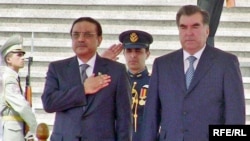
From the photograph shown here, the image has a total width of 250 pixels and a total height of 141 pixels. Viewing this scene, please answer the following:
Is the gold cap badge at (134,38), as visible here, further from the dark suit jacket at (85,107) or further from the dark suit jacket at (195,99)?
the dark suit jacket at (195,99)

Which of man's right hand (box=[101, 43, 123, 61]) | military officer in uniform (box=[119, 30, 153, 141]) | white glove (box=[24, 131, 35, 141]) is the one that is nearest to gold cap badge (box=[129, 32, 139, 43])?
military officer in uniform (box=[119, 30, 153, 141])

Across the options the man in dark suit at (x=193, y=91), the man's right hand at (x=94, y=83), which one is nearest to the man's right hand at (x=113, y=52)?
the man's right hand at (x=94, y=83)

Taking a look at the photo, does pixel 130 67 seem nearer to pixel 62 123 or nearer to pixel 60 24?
pixel 62 123

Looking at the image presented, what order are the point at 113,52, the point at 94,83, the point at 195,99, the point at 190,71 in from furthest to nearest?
1. the point at 113,52
2. the point at 94,83
3. the point at 190,71
4. the point at 195,99

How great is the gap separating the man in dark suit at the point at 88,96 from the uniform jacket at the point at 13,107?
2176 mm

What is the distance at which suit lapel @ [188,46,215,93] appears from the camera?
236 inches

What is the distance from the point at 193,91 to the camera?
597 cm

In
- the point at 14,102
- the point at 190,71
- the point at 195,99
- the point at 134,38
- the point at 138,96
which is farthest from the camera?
the point at 14,102

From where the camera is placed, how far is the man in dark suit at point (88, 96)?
20.7 feet

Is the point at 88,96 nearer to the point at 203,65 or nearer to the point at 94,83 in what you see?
the point at 94,83

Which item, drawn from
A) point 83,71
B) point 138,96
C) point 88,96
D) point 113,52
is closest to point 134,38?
point 138,96

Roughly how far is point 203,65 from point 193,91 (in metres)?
0.18

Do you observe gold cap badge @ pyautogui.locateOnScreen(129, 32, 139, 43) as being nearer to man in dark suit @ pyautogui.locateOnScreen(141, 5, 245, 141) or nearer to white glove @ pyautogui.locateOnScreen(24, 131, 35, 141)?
white glove @ pyautogui.locateOnScreen(24, 131, 35, 141)

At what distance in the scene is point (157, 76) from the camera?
612 cm
